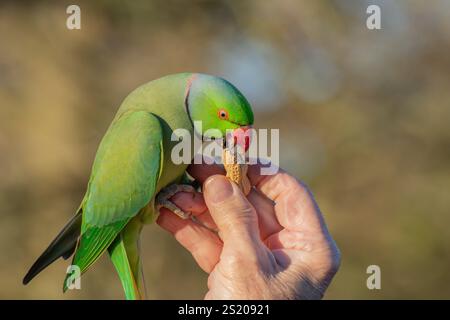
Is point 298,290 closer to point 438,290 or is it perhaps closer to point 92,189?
point 92,189

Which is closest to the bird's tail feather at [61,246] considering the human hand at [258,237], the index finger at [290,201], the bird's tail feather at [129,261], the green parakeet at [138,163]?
the green parakeet at [138,163]

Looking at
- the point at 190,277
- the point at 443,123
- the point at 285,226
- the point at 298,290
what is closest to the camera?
the point at 298,290

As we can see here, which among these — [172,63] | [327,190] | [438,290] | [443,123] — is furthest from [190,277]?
[443,123]

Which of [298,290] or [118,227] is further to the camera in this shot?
[118,227]

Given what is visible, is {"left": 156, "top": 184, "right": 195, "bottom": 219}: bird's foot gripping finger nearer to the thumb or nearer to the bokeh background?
the thumb

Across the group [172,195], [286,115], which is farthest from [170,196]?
[286,115]

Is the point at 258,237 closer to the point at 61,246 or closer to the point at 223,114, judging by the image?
the point at 223,114

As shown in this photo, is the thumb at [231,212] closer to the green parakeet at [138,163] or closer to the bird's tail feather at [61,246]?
the green parakeet at [138,163]

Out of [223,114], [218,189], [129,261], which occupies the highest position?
[223,114]
